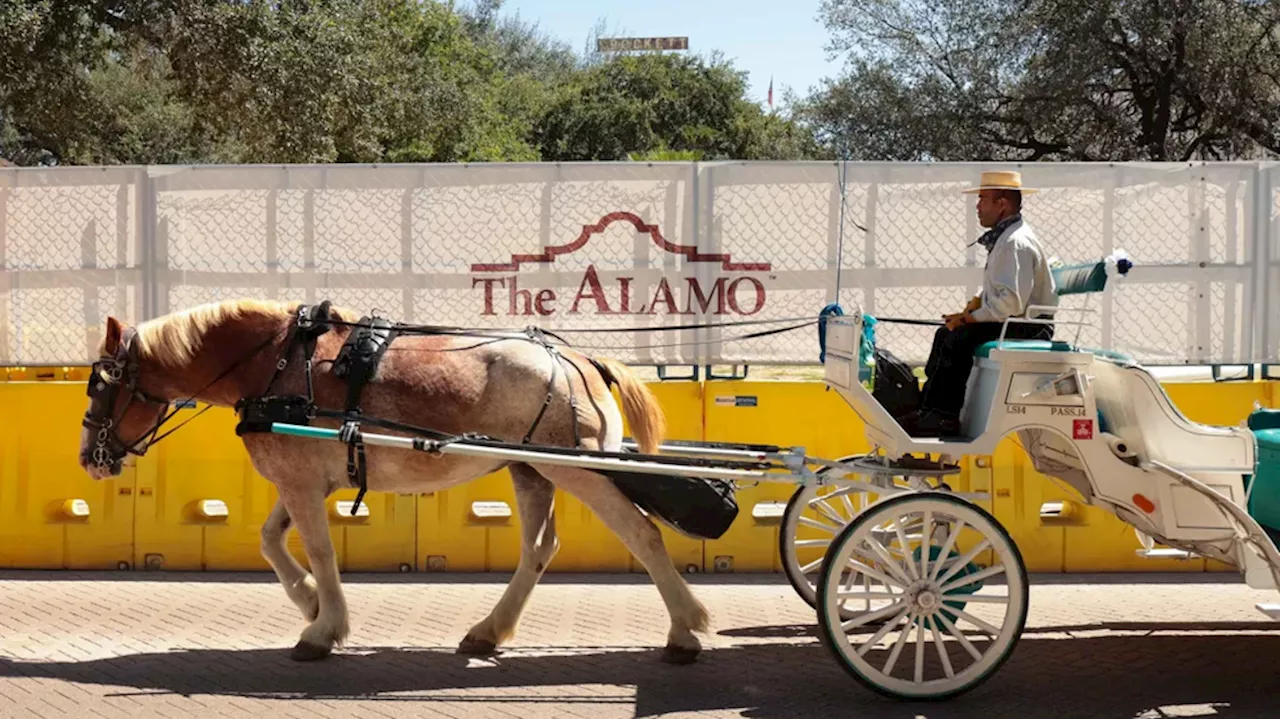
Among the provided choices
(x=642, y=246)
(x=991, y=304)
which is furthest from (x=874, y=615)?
(x=642, y=246)

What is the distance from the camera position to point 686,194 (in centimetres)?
822

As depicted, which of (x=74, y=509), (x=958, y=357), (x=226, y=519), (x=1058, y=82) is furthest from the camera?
(x=1058, y=82)

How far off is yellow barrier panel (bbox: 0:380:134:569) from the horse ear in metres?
2.21

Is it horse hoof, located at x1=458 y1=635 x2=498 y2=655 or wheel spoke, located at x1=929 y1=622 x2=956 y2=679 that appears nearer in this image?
wheel spoke, located at x1=929 y1=622 x2=956 y2=679

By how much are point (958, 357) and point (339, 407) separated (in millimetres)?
2842

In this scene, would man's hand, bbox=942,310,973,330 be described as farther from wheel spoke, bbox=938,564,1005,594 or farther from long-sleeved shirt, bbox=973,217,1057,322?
wheel spoke, bbox=938,564,1005,594

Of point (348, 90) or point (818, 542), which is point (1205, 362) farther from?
point (348, 90)

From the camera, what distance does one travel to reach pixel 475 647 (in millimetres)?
6227

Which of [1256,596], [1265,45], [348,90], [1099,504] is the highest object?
[1265,45]

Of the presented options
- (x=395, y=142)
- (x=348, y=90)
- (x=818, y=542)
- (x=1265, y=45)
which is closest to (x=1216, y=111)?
(x=1265, y=45)

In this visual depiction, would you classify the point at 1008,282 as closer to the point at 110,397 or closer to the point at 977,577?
the point at 977,577

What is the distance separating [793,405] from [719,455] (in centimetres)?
202

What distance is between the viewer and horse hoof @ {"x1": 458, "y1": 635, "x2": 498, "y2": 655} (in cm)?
622

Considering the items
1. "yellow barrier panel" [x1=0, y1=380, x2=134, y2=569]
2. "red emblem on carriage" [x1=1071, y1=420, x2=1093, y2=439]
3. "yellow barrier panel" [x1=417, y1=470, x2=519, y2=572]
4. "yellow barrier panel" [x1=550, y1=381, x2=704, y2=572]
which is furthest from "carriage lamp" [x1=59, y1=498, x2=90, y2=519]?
"red emblem on carriage" [x1=1071, y1=420, x2=1093, y2=439]
